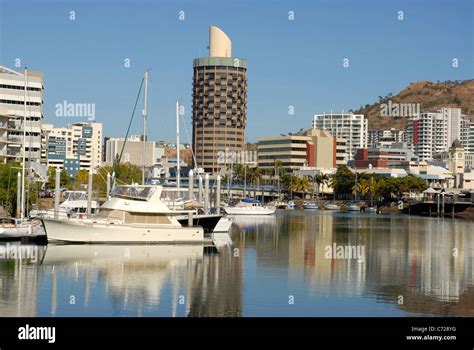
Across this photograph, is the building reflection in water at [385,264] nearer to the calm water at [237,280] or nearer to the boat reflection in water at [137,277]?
the calm water at [237,280]

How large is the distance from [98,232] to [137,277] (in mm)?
15314

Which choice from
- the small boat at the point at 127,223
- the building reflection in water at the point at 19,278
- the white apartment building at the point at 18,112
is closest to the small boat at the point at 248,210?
the white apartment building at the point at 18,112

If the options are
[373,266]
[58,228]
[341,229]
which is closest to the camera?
[373,266]

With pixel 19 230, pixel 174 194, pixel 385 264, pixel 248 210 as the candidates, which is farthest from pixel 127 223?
pixel 248 210

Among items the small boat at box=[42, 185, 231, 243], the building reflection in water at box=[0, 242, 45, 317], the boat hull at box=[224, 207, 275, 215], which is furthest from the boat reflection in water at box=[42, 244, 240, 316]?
the boat hull at box=[224, 207, 275, 215]

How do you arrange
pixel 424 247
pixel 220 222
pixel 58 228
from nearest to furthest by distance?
pixel 58 228, pixel 424 247, pixel 220 222

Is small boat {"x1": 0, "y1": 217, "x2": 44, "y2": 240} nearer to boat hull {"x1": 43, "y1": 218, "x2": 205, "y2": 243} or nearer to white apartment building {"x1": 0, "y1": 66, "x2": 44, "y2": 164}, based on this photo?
boat hull {"x1": 43, "y1": 218, "x2": 205, "y2": 243}

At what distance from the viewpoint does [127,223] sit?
64.8 m

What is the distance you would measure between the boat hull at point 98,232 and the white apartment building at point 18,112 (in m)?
41.7

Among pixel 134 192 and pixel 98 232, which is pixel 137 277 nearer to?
pixel 98 232
